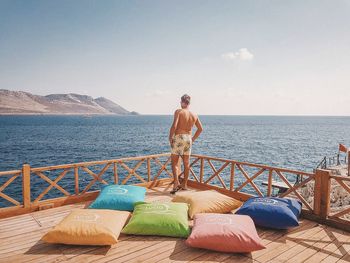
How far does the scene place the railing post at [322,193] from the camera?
513cm

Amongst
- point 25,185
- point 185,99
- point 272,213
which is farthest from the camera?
point 185,99

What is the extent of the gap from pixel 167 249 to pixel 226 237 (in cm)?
90

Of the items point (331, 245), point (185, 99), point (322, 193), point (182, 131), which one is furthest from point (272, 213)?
point (185, 99)

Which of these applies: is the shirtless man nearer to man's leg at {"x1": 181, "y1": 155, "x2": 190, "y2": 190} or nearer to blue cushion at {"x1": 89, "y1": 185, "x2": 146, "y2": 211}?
man's leg at {"x1": 181, "y1": 155, "x2": 190, "y2": 190}

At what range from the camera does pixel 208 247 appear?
3.82 meters

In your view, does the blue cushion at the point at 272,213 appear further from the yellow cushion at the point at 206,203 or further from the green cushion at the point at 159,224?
the green cushion at the point at 159,224

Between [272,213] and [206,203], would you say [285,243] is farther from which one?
[206,203]

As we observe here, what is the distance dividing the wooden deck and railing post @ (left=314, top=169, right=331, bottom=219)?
A: 0.39 metres

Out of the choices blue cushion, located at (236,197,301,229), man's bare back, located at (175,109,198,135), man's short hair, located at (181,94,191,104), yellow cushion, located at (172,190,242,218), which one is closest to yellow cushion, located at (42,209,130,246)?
yellow cushion, located at (172,190,242,218)

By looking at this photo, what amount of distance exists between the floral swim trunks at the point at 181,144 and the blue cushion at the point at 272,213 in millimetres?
2291

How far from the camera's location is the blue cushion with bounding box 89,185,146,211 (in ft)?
17.4

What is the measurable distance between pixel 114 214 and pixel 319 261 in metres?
3.17

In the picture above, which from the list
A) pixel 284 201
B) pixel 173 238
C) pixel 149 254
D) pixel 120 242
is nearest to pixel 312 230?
pixel 284 201

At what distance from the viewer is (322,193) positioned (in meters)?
5.23
